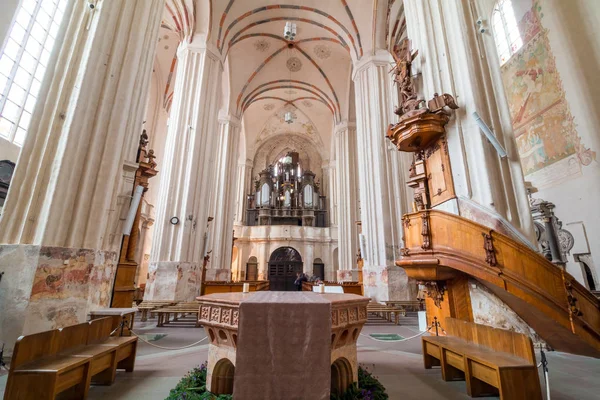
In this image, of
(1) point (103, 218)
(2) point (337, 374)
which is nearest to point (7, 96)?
(1) point (103, 218)

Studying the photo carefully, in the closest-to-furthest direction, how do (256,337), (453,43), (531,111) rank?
1. (256,337)
2. (453,43)
3. (531,111)

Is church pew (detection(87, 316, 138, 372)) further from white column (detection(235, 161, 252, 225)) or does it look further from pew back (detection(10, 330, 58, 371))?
white column (detection(235, 161, 252, 225))

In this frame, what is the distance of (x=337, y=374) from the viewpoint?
7.70ft

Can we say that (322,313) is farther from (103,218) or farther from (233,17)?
(233,17)

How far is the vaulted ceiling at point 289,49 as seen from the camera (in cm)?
1001

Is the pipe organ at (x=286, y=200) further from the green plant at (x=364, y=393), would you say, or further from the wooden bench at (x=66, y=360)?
the green plant at (x=364, y=393)

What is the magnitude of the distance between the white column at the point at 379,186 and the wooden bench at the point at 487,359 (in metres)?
4.82

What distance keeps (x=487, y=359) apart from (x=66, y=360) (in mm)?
3263

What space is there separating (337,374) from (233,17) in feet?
40.8

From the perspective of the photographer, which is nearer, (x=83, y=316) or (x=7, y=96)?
(x=83, y=316)

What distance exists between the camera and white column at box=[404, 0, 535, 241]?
157 inches

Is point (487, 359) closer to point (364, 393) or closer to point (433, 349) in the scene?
point (433, 349)

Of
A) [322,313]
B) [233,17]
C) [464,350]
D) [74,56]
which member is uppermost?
[233,17]

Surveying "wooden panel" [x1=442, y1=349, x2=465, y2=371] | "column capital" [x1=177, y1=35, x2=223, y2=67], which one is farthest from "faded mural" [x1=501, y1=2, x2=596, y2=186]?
"column capital" [x1=177, y1=35, x2=223, y2=67]
